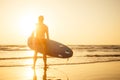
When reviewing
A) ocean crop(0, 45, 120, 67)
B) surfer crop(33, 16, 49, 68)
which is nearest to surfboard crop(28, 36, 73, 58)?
surfer crop(33, 16, 49, 68)

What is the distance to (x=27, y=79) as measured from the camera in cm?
1030

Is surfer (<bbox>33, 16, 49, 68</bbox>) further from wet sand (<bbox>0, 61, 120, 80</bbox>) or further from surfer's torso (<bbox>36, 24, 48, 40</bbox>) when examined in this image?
wet sand (<bbox>0, 61, 120, 80</bbox>)

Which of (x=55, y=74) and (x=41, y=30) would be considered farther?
(x=55, y=74)

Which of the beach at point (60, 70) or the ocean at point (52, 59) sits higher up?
the beach at point (60, 70)

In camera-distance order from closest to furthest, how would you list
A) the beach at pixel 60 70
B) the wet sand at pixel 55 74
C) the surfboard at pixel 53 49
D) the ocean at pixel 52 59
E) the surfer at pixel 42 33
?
the surfer at pixel 42 33
the surfboard at pixel 53 49
the wet sand at pixel 55 74
the beach at pixel 60 70
the ocean at pixel 52 59

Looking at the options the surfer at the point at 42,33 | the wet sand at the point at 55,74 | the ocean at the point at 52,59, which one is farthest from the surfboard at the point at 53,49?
the ocean at the point at 52,59

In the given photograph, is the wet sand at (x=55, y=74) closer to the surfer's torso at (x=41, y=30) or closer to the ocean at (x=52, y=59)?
the surfer's torso at (x=41, y=30)

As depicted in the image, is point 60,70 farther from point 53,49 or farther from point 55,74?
point 53,49

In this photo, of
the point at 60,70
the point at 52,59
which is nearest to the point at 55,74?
the point at 60,70

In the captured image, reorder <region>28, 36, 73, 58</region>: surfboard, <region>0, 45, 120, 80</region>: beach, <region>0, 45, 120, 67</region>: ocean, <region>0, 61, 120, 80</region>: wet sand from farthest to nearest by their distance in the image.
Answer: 1. <region>0, 45, 120, 67</region>: ocean
2. <region>0, 45, 120, 80</region>: beach
3. <region>0, 61, 120, 80</region>: wet sand
4. <region>28, 36, 73, 58</region>: surfboard

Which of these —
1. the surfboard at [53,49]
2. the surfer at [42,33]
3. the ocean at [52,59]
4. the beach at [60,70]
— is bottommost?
the ocean at [52,59]

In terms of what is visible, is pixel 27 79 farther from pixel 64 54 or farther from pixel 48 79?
pixel 64 54

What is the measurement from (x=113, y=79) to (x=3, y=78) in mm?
4555

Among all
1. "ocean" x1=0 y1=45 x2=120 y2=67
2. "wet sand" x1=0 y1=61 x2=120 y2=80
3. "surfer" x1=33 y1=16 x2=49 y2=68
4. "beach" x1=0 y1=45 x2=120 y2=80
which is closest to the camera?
"surfer" x1=33 y1=16 x2=49 y2=68
